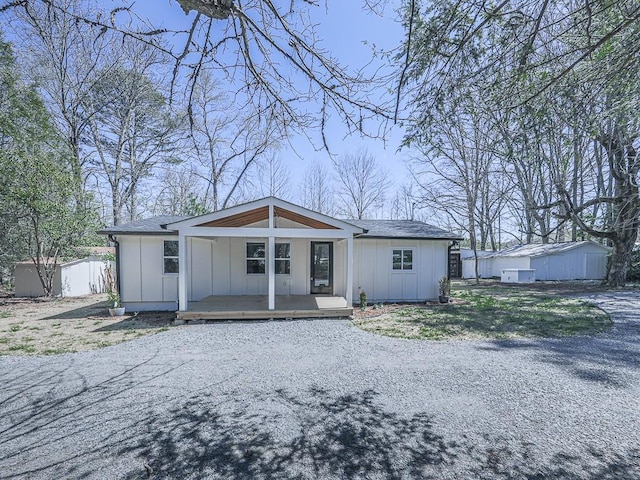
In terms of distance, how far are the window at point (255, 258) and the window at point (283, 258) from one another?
501 mm

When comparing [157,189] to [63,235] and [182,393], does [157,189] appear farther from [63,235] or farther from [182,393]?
[182,393]

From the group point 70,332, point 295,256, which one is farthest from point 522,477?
point 295,256

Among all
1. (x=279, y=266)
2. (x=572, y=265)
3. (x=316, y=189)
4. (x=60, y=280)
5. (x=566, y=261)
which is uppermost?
(x=316, y=189)

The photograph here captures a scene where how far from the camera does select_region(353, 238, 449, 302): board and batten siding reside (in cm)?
1063

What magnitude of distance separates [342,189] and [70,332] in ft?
75.3

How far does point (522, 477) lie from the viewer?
2.38 m

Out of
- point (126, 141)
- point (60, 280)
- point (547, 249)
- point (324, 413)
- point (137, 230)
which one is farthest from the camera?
point (547, 249)

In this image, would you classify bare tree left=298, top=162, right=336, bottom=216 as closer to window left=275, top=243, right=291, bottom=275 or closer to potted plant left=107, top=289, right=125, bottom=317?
window left=275, top=243, right=291, bottom=275

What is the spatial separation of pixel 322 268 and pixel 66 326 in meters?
7.26

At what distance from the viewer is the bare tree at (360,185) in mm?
27103

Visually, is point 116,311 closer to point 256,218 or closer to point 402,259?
point 256,218

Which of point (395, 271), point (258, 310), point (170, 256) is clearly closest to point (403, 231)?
point (395, 271)

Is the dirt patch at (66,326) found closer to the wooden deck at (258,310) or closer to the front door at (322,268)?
the wooden deck at (258,310)

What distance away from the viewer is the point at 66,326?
293 inches
